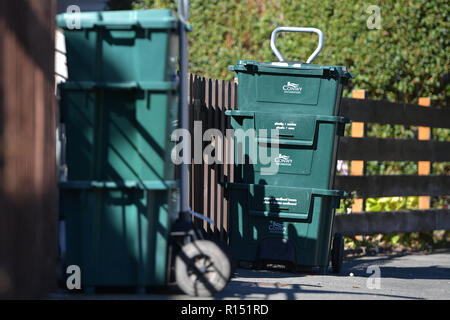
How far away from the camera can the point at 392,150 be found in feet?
30.9

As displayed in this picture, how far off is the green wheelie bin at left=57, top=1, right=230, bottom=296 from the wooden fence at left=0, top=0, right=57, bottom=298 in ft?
0.64

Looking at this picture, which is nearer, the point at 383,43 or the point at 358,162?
the point at 358,162

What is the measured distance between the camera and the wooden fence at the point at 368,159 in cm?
707

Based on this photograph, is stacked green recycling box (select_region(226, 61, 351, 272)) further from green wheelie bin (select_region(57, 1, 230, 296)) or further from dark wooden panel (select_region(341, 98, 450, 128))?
dark wooden panel (select_region(341, 98, 450, 128))

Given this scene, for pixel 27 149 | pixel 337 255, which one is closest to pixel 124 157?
pixel 27 149

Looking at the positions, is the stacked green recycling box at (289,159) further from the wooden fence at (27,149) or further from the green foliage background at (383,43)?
the green foliage background at (383,43)

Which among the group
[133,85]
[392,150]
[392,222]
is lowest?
[392,222]

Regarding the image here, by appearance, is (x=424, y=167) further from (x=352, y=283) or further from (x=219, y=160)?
(x=352, y=283)

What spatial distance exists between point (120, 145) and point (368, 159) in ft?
15.3

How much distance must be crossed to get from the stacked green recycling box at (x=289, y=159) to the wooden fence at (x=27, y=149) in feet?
7.15
